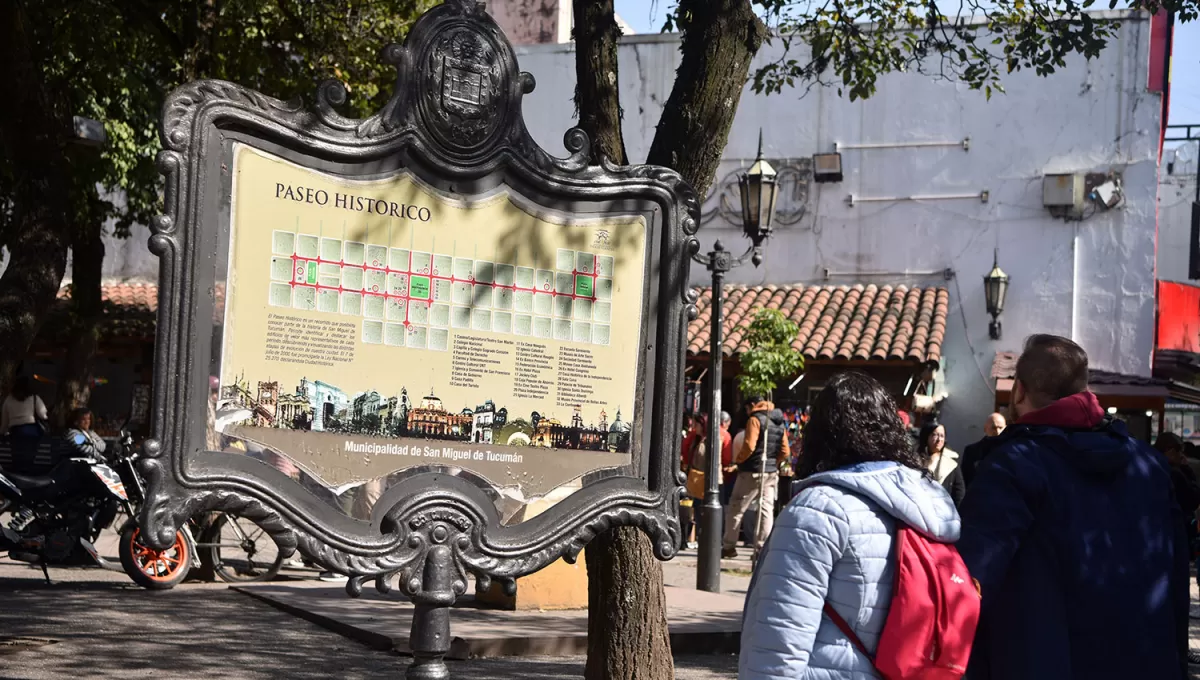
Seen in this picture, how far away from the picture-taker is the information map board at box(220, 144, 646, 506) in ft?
13.2

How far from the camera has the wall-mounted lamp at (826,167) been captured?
80.8 ft

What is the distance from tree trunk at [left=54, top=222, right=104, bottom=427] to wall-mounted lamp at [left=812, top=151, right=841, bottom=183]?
1237 cm

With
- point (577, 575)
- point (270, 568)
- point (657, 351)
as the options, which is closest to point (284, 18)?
point (270, 568)

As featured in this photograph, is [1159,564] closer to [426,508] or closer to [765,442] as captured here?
[426,508]

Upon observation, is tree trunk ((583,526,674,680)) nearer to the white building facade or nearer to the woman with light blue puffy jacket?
the woman with light blue puffy jacket

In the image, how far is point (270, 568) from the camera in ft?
38.3

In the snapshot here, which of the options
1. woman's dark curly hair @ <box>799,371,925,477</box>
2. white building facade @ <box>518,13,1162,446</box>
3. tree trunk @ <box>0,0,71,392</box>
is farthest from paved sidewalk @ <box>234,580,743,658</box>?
white building facade @ <box>518,13,1162,446</box>

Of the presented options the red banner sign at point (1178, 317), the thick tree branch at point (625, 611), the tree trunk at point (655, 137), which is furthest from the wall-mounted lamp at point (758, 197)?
the red banner sign at point (1178, 317)

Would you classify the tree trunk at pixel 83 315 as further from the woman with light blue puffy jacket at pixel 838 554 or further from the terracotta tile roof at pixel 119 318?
the woman with light blue puffy jacket at pixel 838 554

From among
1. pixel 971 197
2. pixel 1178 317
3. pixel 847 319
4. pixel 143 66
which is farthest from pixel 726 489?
pixel 1178 317

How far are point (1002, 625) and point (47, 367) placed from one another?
24.9 meters

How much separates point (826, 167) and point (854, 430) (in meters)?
21.7

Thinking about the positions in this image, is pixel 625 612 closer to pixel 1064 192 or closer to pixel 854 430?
pixel 854 430

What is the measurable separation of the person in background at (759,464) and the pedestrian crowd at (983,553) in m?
10.1
